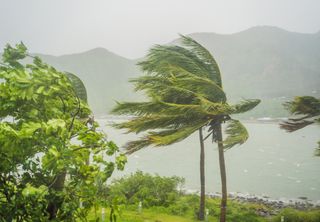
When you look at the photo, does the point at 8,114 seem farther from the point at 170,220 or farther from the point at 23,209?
the point at 170,220

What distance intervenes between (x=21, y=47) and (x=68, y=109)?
0.75 meters

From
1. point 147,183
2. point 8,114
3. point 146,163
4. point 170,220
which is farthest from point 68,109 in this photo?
point 146,163

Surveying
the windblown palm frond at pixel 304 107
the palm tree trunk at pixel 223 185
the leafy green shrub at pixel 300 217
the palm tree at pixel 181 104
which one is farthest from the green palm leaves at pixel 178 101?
the leafy green shrub at pixel 300 217

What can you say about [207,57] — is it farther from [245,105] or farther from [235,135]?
[235,135]

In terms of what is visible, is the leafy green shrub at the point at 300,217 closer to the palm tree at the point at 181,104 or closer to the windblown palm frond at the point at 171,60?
the palm tree at the point at 181,104

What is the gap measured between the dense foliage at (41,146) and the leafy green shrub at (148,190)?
11692mm

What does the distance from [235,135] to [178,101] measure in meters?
2.23

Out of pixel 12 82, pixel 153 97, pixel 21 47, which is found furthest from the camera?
pixel 153 97

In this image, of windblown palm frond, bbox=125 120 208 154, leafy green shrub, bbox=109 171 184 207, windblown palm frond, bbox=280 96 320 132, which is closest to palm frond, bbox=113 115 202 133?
windblown palm frond, bbox=125 120 208 154

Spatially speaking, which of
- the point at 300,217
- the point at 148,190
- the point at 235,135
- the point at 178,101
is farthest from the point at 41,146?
the point at 148,190

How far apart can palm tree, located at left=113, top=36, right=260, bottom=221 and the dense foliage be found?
17.4 feet

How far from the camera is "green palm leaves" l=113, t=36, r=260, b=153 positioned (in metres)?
8.87

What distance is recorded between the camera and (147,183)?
16.4 m

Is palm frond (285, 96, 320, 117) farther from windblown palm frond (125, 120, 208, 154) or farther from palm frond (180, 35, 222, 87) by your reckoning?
palm frond (180, 35, 222, 87)
